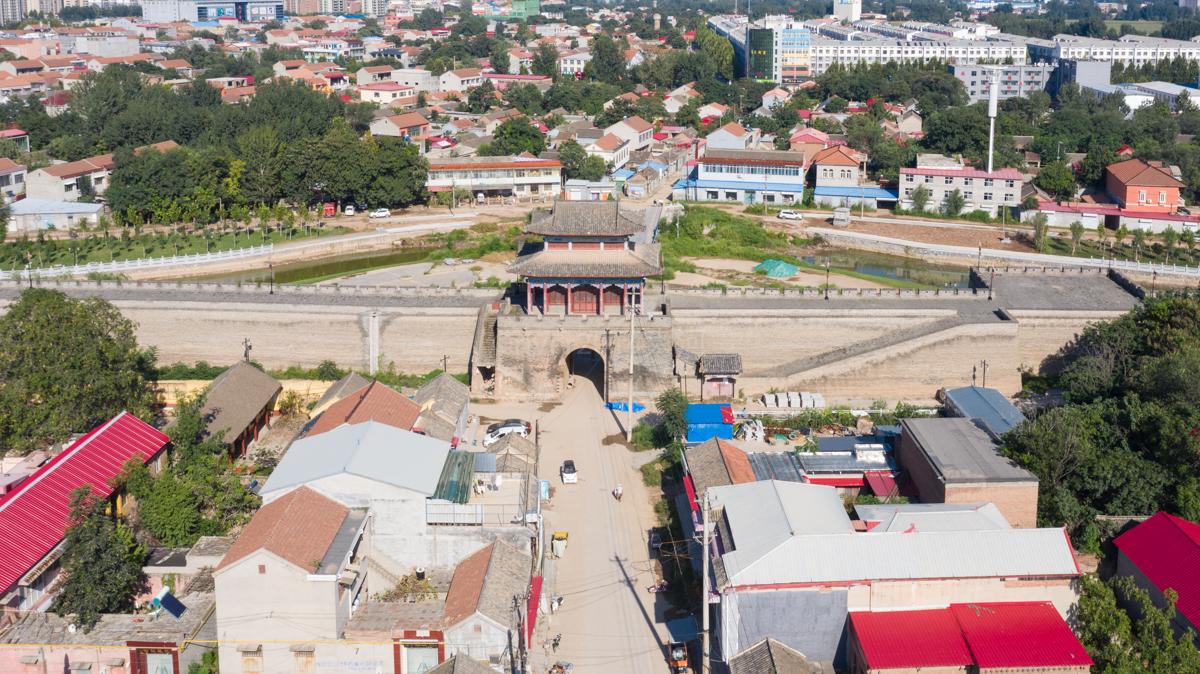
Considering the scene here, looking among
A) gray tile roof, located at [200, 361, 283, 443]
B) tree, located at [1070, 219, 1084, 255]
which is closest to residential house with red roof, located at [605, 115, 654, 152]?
tree, located at [1070, 219, 1084, 255]

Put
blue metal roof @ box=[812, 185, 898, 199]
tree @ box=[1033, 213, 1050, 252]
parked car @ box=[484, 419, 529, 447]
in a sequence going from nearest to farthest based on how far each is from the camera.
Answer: parked car @ box=[484, 419, 529, 447]
tree @ box=[1033, 213, 1050, 252]
blue metal roof @ box=[812, 185, 898, 199]

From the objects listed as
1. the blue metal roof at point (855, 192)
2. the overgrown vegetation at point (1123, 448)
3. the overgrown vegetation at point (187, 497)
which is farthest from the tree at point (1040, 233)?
the overgrown vegetation at point (187, 497)

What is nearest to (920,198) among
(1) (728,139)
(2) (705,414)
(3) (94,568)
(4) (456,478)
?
(1) (728,139)

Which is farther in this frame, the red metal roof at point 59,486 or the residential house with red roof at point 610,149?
the residential house with red roof at point 610,149

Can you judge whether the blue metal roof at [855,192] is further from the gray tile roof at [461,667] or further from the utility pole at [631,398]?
the gray tile roof at [461,667]

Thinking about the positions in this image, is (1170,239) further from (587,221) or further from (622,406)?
(622,406)

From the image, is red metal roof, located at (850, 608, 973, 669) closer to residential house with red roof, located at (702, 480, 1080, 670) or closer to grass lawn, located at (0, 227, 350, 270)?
residential house with red roof, located at (702, 480, 1080, 670)

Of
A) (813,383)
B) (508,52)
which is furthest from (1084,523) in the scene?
(508,52)
